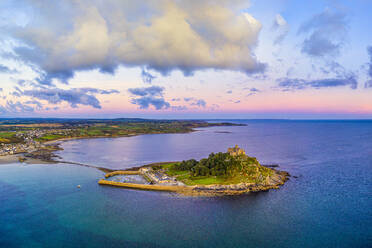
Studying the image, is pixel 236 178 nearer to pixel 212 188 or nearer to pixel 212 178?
pixel 212 178

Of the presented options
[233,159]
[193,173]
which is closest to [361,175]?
[233,159]

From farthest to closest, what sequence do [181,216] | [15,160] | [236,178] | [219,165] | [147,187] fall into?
1. [15,160]
2. [219,165]
3. [236,178]
4. [147,187]
5. [181,216]

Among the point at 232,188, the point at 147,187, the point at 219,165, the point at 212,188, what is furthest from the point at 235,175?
the point at 147,187

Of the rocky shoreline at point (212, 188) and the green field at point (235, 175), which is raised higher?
the green field at point (235, 175)

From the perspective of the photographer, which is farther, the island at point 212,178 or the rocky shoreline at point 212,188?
the island at point 212,178

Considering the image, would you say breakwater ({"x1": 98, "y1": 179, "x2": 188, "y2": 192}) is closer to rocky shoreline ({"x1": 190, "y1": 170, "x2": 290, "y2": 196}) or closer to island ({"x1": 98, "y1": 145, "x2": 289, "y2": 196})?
island ({"x1": 98, "y1": 145, "x2": 289, "y2": 196})

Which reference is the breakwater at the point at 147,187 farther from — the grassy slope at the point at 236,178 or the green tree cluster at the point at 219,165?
the green tree cluster at the point at 219,165

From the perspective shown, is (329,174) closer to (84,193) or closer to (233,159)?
(233,159)

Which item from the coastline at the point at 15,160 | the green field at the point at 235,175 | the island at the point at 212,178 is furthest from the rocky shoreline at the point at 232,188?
the coastline at the point at 15,160
